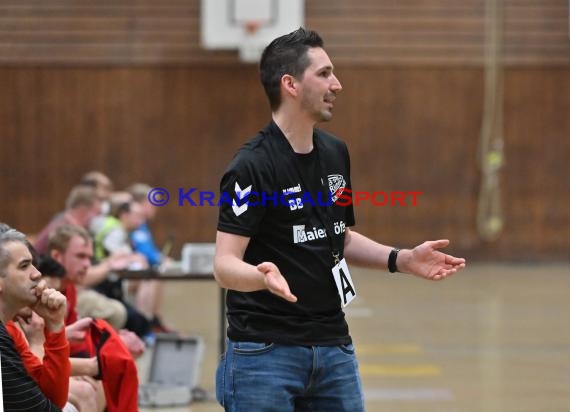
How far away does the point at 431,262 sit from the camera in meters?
3.54

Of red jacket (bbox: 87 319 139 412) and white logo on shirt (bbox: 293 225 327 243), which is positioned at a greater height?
white logo on shirt (bbox: 293 225 327 243)

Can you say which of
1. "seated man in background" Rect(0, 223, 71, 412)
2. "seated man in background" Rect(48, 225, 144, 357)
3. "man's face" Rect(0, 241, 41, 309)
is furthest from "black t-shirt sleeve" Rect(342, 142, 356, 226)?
"seated man in background" Rect(48, 225, 144, 357)

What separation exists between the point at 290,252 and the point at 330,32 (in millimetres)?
12382

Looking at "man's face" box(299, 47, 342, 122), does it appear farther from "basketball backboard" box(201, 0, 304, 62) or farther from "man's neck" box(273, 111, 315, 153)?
"basketball backboard" box(201, 0, 304, 62)

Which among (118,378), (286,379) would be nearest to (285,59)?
(286,379)

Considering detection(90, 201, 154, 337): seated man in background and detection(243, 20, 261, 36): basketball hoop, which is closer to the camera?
detection(90, 201, 154, 337): seated man in background

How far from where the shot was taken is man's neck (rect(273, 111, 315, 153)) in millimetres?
3428

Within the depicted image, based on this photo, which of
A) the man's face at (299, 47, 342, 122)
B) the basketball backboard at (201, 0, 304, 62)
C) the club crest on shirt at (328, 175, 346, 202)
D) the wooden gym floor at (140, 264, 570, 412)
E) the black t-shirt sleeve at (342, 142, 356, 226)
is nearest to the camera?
the man's face at (299, 47, 342, 122)

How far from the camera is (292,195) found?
11.0 ft

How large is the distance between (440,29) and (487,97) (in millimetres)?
1187

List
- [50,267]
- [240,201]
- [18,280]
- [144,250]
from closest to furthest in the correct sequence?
[240,201] < [18,280] < [50,267] < [144,250]

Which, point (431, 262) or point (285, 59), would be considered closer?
point (285, 59)

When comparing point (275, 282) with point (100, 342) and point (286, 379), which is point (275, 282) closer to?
point (286, 379)

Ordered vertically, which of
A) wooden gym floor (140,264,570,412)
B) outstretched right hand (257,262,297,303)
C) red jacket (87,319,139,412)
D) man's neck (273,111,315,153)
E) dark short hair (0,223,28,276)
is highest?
man's neck (273,111,315,153)
